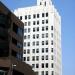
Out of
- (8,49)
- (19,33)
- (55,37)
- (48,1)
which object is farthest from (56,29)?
(8,49)

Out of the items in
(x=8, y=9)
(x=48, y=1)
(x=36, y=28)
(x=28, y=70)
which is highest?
(x=48, y=1)

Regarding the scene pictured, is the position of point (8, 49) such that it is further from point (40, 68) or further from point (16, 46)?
point (40, 68)

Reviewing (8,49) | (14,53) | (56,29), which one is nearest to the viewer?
(8,49)

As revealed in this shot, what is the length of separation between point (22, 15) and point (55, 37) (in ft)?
61.3

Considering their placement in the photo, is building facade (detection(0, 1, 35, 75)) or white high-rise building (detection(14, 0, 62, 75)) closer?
building facade (detection(0, 1, 35, 75))

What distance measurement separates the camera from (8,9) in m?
84.2

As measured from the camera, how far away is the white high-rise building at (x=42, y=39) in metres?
140

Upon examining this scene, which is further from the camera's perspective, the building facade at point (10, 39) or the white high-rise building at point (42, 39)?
the white high-rise building at point (42, 39)

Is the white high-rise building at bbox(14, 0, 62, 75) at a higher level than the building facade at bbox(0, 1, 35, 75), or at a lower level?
higher

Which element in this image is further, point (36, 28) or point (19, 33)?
point (36, 28)

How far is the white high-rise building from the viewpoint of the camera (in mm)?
140300

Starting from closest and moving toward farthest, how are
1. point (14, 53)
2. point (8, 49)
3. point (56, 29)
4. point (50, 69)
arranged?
point (8, 49) → point (14, 53) → point (50, 69) → point (56, 29)

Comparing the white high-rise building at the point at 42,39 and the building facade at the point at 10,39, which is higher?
the white high-rise building at the point at 42,39

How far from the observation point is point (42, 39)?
144 m
